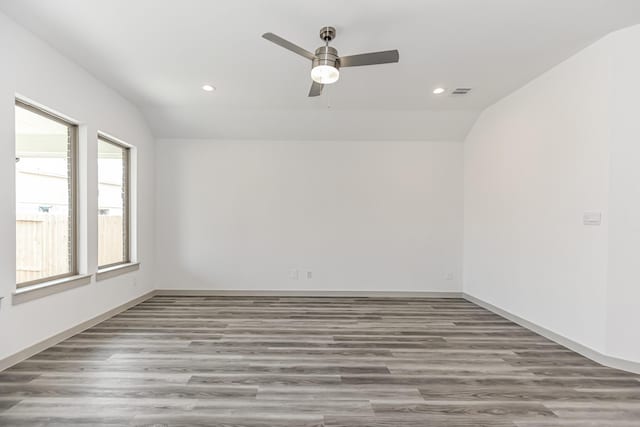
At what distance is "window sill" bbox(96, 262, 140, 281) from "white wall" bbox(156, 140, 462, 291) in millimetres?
804

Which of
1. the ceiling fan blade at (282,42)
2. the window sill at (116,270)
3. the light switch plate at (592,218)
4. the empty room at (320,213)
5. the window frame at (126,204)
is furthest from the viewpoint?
the window frame at (126,204)

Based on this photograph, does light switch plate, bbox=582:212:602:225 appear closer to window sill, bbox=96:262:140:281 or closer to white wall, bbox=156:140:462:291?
white wall, bbox=156:140:462:291

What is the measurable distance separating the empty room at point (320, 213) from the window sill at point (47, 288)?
0.08 ft

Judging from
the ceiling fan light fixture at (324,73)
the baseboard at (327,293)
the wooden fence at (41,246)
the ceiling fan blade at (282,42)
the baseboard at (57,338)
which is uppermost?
the ceiling fan blade at (282,42)

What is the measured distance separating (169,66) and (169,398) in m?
3.05

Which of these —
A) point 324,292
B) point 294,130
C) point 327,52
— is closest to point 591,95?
point 327,52

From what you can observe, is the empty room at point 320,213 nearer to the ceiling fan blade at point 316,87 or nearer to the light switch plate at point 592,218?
the light switch plate at point 592,218

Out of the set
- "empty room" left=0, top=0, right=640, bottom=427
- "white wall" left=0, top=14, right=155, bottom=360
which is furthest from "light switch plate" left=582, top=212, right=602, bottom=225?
"white wall" left=0, top=14, right=155, bottom=360

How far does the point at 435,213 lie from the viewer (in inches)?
199

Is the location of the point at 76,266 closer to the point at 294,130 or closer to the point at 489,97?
the point at 294,130

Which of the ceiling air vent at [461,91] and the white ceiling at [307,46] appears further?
the ceiling air vent at [461,91]

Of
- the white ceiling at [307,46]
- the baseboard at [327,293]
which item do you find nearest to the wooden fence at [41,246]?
the white ceiling at [307,46]

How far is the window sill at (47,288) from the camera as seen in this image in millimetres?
2576

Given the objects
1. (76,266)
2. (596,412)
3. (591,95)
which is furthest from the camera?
(76,266)
